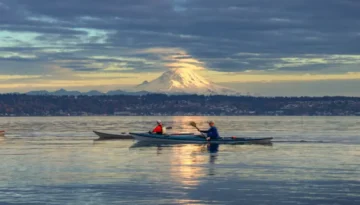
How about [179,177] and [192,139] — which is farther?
[192,139]

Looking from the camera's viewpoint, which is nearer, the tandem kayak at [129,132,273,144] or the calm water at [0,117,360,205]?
the calm water at [0,117,360,205]

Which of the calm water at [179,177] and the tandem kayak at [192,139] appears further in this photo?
the tandem kayak at [192,139]

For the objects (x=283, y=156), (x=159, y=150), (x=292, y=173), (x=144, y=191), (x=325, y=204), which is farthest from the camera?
(x=159, y=150)

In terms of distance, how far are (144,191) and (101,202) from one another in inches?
134

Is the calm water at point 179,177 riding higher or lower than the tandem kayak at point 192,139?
lower

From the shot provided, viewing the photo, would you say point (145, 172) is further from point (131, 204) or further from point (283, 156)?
point (283, 156)

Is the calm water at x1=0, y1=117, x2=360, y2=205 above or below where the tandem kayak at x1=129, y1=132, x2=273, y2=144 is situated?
below

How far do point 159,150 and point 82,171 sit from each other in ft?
61.9

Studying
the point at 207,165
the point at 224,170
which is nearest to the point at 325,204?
the point at 224,170

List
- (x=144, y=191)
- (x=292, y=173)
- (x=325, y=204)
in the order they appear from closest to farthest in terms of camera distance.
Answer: (x=325, y=204) → (x=144, y=191) → (x=292, y=173)

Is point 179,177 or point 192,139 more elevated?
point 192,139

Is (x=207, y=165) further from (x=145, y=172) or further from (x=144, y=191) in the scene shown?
(x=144, y=191)

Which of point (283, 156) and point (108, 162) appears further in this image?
point (283, 156)

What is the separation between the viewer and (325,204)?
25.5m
